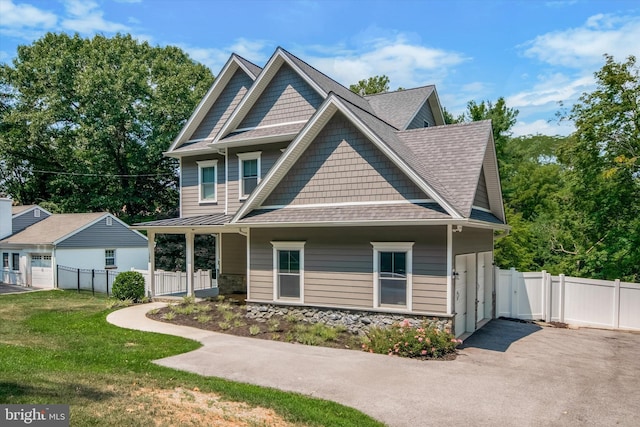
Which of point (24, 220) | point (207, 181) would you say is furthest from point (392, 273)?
point (24, 220)

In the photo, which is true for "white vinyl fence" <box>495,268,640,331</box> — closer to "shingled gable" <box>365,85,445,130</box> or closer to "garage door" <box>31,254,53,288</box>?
"shingled gable" <box>365,85,445,130</box>

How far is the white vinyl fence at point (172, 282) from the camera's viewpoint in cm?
2089

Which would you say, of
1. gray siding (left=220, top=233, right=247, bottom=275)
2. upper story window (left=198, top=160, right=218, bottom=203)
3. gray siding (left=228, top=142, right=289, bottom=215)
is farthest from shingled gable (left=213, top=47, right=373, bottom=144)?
gray siding (left=220, top=233, right=247, bottom=275)

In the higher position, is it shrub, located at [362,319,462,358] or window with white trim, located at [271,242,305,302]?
window with white trim, located at [271,242,305,302]

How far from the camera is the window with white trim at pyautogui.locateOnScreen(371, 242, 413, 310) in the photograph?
477 inches

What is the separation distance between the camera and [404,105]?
19312mm

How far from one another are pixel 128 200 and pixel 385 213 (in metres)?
28.8

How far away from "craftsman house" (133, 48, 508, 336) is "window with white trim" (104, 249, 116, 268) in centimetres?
1359

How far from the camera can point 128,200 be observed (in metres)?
35.4

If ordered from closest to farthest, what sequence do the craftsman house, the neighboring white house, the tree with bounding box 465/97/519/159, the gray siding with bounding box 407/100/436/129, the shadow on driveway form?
the craftsman house
the shadow on driveway
the gray siding with bounding box 407/100/436/129
the neighboring white house
the tree with bounding box 465/97/519/159

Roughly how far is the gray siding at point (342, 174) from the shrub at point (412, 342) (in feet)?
11.6

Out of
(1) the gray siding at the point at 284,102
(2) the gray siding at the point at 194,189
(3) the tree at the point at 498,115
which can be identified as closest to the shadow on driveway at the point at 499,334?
(1) the gray siding at the point at 284,102

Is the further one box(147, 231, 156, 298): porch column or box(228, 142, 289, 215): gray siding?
box(147, 231, 156, 298): porch column

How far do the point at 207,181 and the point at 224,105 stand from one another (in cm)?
344
